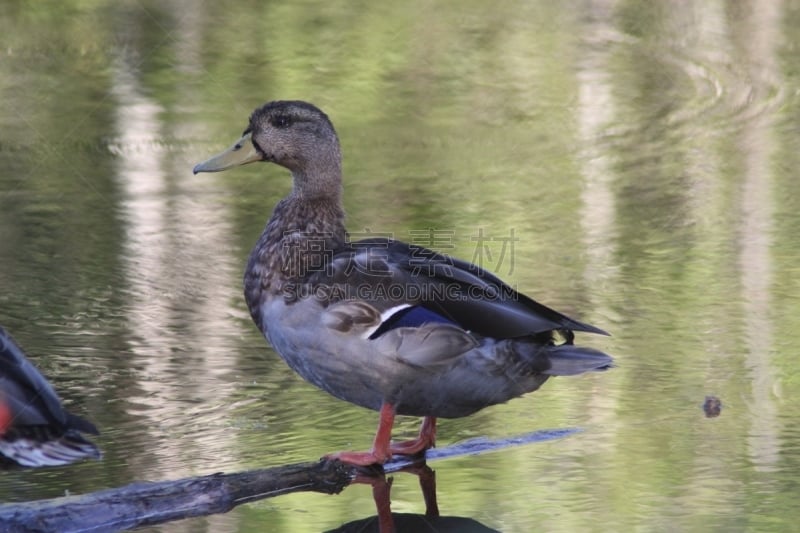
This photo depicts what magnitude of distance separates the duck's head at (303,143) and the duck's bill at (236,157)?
88 millimetres

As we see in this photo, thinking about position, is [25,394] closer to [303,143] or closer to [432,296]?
[432,296]

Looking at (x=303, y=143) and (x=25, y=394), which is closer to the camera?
(x=25, y=394)

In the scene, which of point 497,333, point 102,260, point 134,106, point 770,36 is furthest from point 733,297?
point 770,36

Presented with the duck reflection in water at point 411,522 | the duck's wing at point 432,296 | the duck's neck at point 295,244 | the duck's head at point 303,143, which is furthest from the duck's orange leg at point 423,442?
the duck's head at point 303,143

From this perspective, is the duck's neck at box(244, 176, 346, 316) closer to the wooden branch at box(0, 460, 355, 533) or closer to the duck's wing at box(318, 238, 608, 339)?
the duck's wing at box(318, 238, 608, 339)

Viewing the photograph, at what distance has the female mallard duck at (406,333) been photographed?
5.08m

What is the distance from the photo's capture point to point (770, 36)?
13750 millimetres

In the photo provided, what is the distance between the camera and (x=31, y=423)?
14.1 feet

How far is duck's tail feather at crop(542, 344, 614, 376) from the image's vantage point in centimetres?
514

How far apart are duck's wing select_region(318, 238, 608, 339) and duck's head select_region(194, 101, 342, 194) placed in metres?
0.62

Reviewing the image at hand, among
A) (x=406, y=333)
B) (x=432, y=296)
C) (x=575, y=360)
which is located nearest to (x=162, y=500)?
(x=406, y=333)

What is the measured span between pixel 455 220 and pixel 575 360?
343cm

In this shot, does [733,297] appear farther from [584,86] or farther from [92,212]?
[584,86]

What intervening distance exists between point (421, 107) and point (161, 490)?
7099 millimetres
